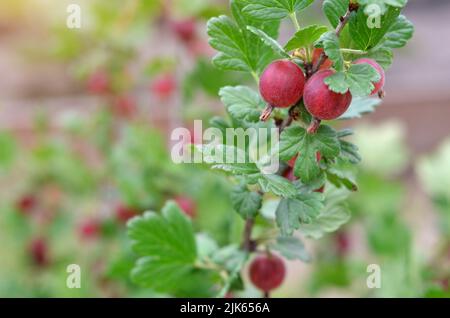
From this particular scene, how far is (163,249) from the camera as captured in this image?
562mm

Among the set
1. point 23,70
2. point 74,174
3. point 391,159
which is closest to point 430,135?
point 391,159

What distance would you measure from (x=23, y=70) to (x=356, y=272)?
84.9 inches

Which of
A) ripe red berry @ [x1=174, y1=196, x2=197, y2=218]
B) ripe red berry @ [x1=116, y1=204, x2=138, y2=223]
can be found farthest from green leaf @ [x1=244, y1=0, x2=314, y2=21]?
ripe red berry @ [x1=116, y1=204, x2=138, y2=223]

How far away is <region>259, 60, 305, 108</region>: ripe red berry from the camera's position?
1.38ft

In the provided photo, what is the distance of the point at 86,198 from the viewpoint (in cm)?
119

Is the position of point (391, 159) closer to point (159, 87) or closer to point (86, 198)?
point (159, 87)

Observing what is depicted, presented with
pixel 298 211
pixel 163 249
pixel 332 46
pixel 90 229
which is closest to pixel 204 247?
pixel 163 249

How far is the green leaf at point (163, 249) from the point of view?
1.81 feet

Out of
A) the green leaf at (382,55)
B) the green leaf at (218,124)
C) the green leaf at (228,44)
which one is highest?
the green leaf at (228,44)

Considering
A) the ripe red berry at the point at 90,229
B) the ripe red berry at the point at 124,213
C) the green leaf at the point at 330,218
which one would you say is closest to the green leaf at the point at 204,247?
the green leaf at the point at 330,218

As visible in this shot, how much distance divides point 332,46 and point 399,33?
2.7 inches

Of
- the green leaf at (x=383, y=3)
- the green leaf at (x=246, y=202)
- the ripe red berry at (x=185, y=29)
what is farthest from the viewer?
the ripe red berry at (x=185, y=29)

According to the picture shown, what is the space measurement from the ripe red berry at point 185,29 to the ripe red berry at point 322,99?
2.39 feet

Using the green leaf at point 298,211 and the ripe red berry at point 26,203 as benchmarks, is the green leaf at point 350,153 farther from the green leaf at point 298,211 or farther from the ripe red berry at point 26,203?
the ripe red berry at point 26,203
